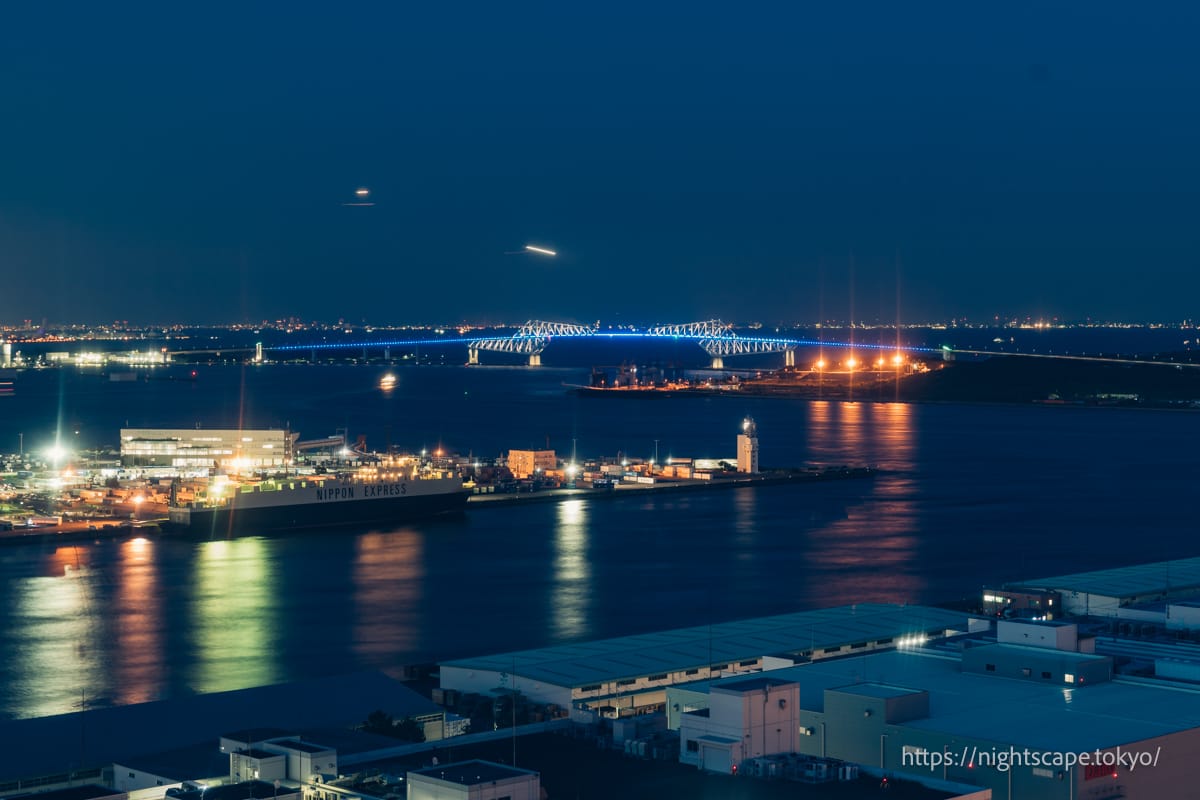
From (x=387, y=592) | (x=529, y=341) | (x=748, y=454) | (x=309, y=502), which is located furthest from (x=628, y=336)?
(x=387, y=592)

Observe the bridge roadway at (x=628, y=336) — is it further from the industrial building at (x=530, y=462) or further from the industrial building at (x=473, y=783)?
the industrial building at (x=473, y=783)

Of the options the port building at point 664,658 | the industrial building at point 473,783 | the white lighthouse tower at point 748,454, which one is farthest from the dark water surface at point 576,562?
the industrial building at point 473,783

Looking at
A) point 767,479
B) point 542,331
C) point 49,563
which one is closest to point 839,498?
point 767,479

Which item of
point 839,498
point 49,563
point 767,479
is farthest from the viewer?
point 767,479

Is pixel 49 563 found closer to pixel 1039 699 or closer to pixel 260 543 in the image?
pixel 260 543

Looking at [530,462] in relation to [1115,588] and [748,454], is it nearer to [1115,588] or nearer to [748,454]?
[748,454]

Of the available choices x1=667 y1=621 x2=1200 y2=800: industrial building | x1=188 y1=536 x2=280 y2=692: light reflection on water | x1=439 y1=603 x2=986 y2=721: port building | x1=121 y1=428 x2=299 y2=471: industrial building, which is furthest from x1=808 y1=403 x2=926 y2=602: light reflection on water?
x1=121 y1=428 x2=299 y2=471: industrial building

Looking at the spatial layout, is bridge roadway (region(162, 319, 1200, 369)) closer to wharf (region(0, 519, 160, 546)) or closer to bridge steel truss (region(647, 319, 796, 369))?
bridge steel truss (region(647, 319, 796, 369))
